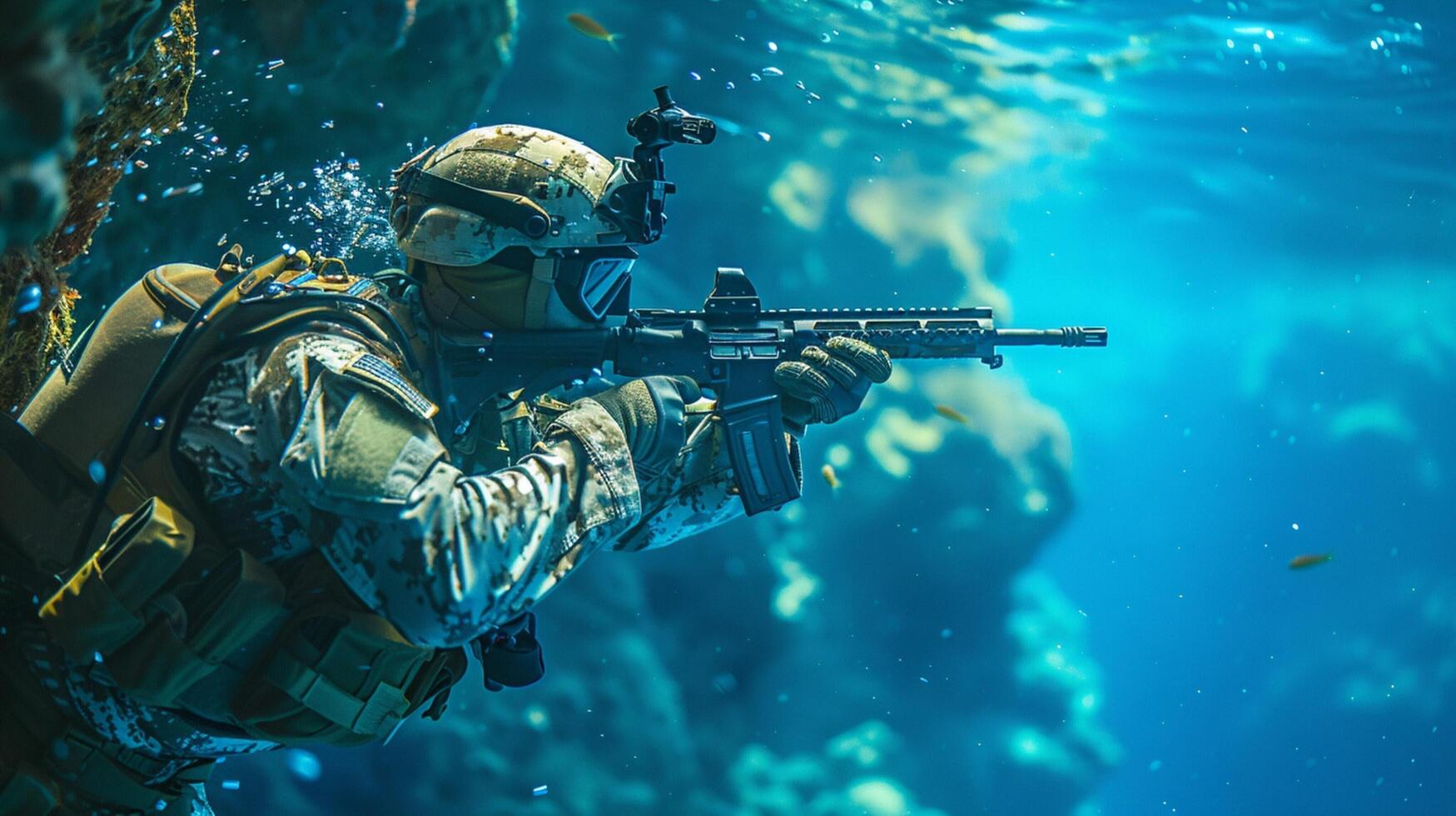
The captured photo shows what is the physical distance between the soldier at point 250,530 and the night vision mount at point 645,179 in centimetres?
46

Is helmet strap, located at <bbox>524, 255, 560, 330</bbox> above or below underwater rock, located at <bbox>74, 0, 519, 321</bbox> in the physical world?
below

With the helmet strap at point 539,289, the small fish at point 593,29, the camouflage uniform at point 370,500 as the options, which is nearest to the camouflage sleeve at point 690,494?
the helmet strap at point 539,289

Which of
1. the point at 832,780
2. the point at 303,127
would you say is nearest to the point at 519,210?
the point at 303,127

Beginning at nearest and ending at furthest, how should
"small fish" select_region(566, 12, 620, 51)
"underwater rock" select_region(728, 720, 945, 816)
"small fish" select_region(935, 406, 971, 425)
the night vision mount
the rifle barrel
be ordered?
the night vision mount
the rifle barrel
"small fish" select_region(566, 12, 620, 51)
"underwater rock" select_region(728, 720, 945, 816)
"small fish" select_region(935, 406, 971, 425)

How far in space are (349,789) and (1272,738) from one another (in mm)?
8433

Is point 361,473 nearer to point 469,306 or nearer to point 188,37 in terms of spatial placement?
point 469,306

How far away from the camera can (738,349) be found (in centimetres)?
328

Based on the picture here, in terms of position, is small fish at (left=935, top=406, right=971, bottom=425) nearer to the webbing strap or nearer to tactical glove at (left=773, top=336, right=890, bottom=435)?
tactical glove at (left=773, top=336, right=890, bottom=435)

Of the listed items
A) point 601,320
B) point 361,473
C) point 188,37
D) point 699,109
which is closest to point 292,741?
point 361,473

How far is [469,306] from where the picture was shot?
2.65 meters

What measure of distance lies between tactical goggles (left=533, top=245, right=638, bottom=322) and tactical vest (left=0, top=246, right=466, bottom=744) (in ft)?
1.93

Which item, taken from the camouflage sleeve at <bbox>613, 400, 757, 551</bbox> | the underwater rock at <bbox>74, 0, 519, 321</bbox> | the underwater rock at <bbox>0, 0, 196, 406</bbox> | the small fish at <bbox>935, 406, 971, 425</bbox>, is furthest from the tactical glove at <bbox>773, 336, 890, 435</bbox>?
the small fish at <bbox>935, 406, 971, 425</bbox>

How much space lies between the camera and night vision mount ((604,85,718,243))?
263cm

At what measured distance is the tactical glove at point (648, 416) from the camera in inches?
90.7
